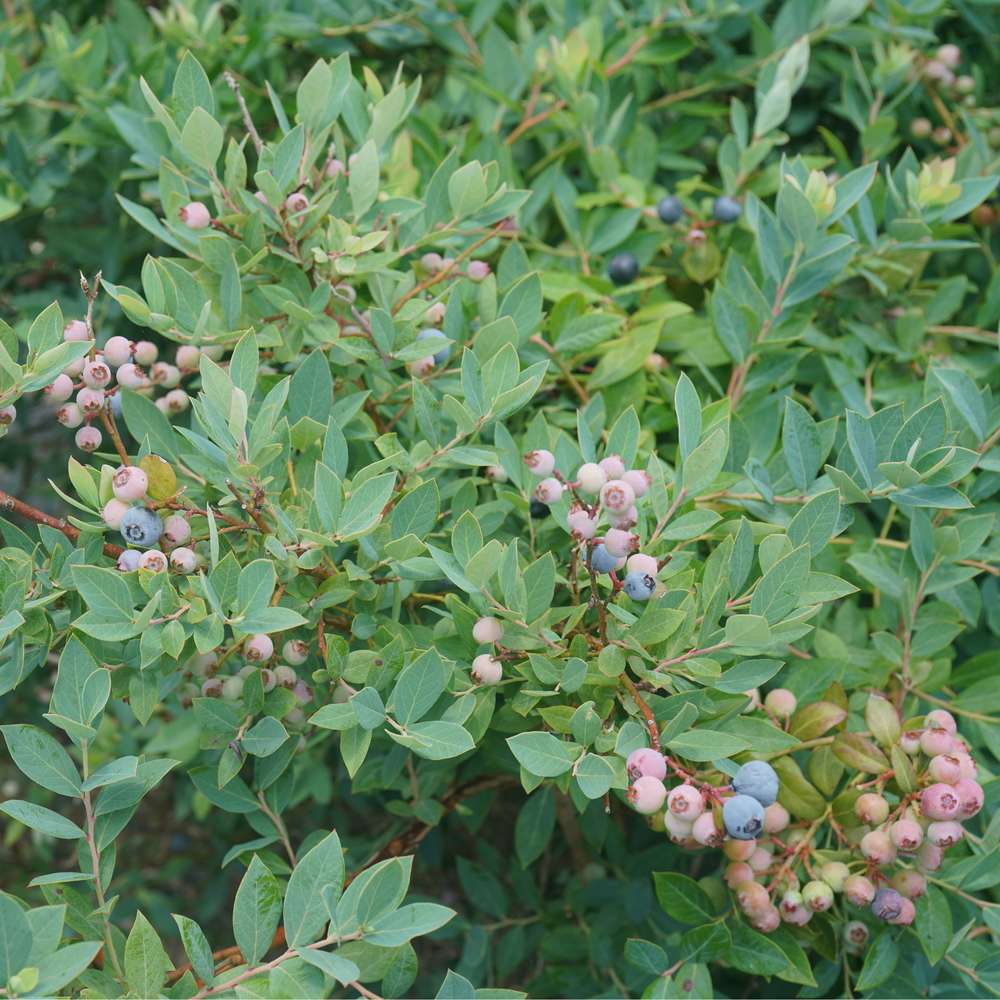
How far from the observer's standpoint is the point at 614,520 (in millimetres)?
954

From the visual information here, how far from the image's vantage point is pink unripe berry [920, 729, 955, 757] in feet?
3.54

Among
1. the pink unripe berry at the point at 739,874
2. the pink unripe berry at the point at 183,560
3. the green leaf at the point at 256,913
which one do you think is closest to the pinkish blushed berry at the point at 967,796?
the pink unripe berry at the point at 739,874

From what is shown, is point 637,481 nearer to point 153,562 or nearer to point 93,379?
point 153,562

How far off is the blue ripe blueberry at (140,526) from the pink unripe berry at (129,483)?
0.01 meters

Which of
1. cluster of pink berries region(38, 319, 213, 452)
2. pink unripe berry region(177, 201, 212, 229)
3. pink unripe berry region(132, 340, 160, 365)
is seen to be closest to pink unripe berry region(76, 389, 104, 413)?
cluster of pink berries region(38, 319, 213, 452)

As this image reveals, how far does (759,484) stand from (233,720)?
1.98 ft

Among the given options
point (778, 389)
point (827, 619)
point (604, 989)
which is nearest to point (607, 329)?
point (778, 389)

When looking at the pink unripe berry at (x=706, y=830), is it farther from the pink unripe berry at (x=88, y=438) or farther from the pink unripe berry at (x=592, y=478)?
the pink unripe berry at (x=88, y=438)

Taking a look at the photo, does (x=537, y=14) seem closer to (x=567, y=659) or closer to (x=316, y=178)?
(x=316, y=178)

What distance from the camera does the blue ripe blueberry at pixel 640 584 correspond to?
947 mm

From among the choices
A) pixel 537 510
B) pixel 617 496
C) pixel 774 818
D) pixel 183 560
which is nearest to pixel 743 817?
pixel 774 818

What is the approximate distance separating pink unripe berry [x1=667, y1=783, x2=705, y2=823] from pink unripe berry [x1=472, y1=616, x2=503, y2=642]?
21cm

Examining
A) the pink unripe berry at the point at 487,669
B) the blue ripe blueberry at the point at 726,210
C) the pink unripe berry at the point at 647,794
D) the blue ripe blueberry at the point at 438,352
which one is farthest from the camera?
the blue ripe blueberry at the point at 726,210

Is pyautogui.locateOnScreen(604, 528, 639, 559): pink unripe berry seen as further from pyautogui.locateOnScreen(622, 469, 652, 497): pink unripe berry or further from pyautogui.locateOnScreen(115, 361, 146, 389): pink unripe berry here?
pyautogui.locateOnScreen(115, 361, 146, 389): pink unripe berry
